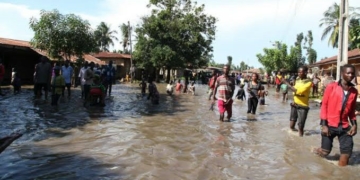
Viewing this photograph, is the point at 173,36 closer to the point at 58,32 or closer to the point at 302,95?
the point at 58,32

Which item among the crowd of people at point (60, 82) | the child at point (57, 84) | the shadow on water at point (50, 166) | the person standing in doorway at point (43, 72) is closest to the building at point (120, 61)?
the crowd of people at point (60, 82)

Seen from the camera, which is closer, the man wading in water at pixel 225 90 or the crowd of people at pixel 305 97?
the crowd of people at pixel 305 97

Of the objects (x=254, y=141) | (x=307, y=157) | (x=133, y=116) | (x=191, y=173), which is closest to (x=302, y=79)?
(x=254, y=141)

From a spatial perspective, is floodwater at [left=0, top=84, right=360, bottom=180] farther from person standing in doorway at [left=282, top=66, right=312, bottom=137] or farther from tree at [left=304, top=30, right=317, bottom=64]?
tree at [left=304, top=30, right=317, bottom=64]

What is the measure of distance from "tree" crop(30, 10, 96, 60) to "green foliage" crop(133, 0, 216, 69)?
16270mm

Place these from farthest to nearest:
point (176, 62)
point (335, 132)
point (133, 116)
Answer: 1. point (176, 62)
2. point (133, 116)
3. point (335, 132)

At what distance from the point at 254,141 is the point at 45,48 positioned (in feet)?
65.5

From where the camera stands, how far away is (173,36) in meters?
41.3

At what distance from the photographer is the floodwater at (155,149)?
5.67m

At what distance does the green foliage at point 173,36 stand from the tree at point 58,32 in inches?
641

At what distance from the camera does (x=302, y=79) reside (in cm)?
884

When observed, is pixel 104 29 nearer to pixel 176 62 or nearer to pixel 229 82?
pixel 176 62

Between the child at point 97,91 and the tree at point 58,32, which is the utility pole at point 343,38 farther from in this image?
the tree at point 58,32

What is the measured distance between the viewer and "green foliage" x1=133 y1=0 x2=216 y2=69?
41.3 meters
